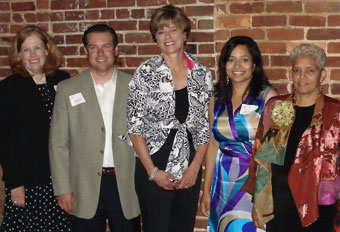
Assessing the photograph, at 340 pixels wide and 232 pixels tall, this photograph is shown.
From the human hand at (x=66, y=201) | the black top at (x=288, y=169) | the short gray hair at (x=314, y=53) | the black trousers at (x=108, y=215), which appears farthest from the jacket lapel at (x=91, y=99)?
the short gray hair at (x=314, y=53)

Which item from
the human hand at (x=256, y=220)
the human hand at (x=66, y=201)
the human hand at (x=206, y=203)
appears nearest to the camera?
the human hand at (x=256, y=220)

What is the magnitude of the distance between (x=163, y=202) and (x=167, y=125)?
49 cm

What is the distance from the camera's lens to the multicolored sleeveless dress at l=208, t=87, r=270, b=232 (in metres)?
2.53

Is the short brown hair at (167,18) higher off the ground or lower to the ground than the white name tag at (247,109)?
higher

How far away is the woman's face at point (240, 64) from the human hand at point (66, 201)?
1.29 m

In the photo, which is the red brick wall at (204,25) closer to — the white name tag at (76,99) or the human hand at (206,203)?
the human hand at (206,203)

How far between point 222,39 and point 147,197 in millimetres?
1268

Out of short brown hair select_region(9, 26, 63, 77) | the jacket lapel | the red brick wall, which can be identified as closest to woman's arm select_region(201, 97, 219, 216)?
the red brick wall

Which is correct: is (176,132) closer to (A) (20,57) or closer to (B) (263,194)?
(B) (263,194)

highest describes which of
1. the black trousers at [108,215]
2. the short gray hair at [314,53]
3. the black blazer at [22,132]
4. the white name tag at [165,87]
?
the short gray hair at [314,53]

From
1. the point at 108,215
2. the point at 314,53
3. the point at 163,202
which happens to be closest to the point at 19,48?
the point at 108,215

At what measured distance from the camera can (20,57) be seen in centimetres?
275

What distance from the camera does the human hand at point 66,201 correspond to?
8.71 ft

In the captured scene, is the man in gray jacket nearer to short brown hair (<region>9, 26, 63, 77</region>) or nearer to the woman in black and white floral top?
the woman in black and white floral top
